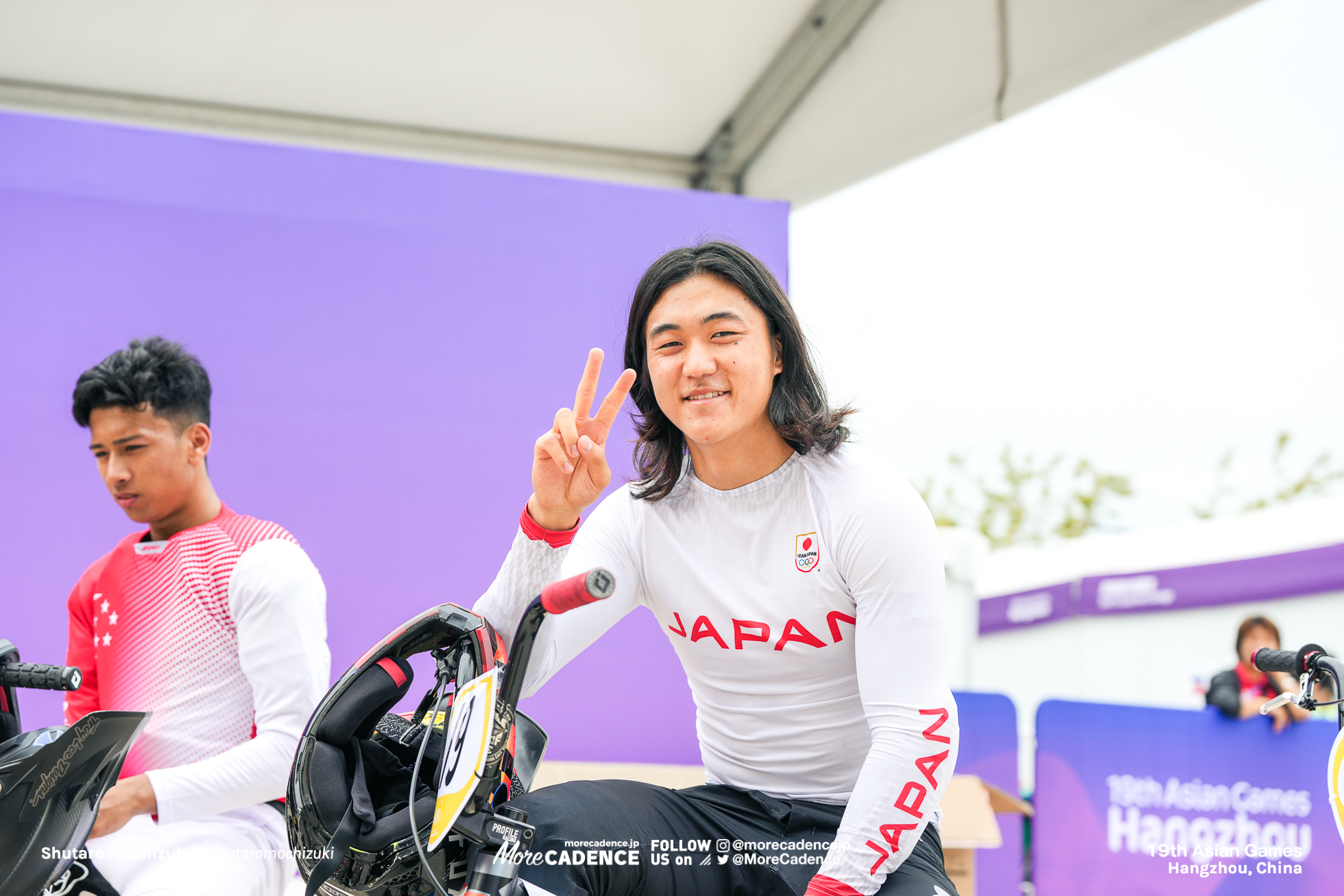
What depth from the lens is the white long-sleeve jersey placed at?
130cm

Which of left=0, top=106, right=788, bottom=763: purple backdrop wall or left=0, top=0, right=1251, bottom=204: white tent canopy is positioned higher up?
left=0, top=0, right=1251, bottom=204: white tent canopy

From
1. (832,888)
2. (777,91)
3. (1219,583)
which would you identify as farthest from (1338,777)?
(1219,583)

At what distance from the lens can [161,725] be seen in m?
1.75

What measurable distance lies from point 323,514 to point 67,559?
748mm

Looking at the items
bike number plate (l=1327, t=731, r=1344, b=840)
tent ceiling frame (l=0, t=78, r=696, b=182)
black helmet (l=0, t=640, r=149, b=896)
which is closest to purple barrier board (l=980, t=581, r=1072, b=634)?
tent ceiling frame (l=0, t=78, r=696, b=182)

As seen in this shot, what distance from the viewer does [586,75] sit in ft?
14.1

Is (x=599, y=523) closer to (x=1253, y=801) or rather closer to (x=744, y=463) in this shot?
(x=744, y=463)

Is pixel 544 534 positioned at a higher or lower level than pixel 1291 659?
higher

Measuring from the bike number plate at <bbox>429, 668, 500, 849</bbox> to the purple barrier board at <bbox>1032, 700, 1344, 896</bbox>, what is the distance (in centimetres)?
273

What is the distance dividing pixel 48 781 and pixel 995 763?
3234 mm

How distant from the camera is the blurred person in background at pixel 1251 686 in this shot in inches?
121

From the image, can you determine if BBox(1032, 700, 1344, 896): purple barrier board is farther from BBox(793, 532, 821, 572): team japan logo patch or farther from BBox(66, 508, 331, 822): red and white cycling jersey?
BBox(66, 508, 331, 822): red and white cycling jersey

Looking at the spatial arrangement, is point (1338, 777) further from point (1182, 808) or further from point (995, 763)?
point (995, 763)

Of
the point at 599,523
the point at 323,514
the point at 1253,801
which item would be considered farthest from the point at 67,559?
the point at 1253,801
